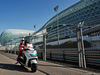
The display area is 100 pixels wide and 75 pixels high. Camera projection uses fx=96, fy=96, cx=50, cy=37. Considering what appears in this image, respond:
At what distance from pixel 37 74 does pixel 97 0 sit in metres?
71.3

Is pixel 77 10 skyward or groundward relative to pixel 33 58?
skyward

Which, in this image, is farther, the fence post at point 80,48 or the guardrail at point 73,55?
the fence post at point 80,48

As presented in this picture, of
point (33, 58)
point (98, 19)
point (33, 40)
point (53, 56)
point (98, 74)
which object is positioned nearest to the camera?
point (98, 74)

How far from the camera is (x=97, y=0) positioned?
206ft

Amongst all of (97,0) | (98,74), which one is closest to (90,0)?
(97,0)

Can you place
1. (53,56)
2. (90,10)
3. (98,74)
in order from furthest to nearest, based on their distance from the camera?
(90,10)
(53,56)
(98,74)

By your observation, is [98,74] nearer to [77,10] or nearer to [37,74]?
[37,74]

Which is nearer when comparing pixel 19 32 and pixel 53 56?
pixel 53 56

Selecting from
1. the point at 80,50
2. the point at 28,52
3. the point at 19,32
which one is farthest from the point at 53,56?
the point at 19,32

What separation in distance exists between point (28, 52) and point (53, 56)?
16.1 ft

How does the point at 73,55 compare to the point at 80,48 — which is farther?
the point at 73,55

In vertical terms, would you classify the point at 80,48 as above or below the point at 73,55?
above

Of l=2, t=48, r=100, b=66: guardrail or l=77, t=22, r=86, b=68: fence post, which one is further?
l=77, t=22, r=86, b=68: fence post

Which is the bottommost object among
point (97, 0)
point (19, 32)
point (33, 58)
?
point (33, 58)
